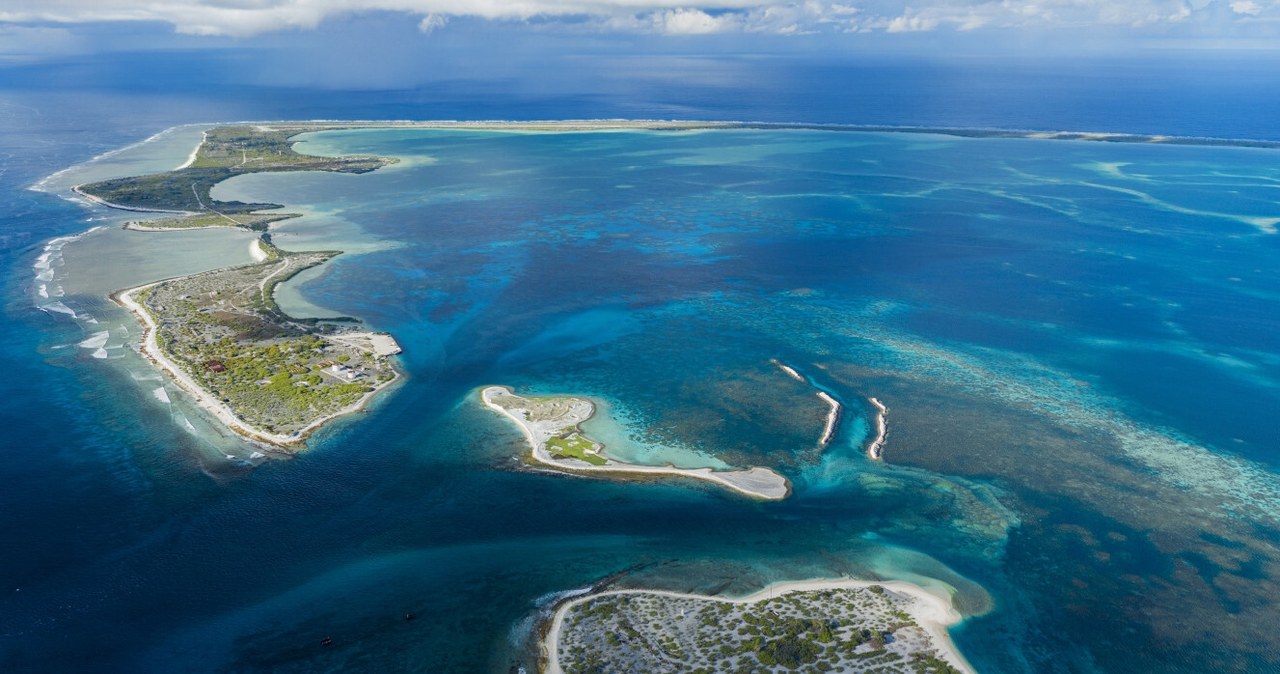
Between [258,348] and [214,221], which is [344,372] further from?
[214,221]

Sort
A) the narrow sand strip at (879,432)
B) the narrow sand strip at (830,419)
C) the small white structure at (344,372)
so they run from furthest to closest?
1. the small white structure at (344,372)
2. the narrow sand strip at (830,419)
3. the narrow sand strip at (879,432)

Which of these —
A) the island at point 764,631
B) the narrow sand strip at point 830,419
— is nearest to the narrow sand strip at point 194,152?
the narrow sand strip at point 830,419

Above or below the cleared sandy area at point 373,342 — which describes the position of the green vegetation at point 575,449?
below

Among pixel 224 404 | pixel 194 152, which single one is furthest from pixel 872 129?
pixel 224 404

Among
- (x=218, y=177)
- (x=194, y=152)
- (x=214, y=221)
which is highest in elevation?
(x=194, y=152)

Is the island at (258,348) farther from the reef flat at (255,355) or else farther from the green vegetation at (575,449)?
the green vegetation at (575,449)

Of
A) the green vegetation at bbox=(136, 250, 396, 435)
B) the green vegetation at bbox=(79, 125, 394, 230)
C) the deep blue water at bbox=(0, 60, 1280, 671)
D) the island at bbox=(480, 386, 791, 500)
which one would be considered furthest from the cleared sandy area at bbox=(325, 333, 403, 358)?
the green vegetation at bbox=(79, 125, 394, 230)

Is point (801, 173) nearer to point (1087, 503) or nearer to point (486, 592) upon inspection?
point (1087, 503)
